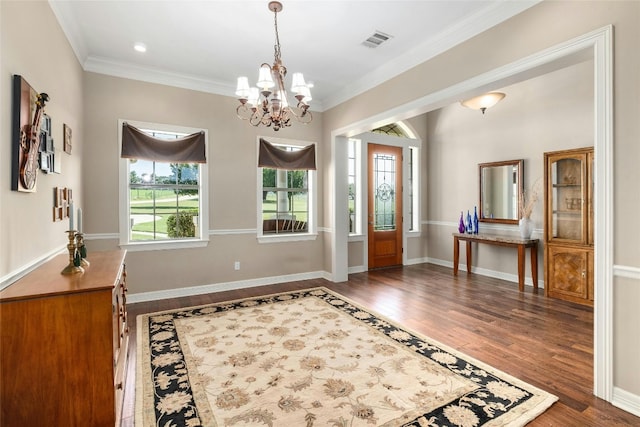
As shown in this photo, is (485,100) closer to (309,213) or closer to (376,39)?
(376,39)

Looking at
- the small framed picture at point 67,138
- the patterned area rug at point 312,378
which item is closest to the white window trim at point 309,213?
the patterned area rug at point 312,378

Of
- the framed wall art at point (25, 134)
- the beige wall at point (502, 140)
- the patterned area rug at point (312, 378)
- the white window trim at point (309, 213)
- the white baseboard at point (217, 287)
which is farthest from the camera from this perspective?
the white window trim at point (309, 213)

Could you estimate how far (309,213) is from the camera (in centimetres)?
562

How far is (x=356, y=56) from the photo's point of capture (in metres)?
3.86

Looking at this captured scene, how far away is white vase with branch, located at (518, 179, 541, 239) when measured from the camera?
4750 mm

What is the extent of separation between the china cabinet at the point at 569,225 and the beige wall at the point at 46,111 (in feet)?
18.1

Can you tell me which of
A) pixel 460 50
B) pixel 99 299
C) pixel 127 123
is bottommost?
pixel 99 299

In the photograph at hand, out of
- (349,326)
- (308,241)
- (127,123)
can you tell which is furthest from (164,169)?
(349,326)

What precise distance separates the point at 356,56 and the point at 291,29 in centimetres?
97

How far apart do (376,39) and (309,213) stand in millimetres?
2985

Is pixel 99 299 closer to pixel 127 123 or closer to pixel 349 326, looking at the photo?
pixel 349 326

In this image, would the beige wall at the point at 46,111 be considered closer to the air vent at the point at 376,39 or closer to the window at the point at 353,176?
the air vent at the point at 376,39

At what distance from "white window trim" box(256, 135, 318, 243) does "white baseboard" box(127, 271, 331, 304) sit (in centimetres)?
62

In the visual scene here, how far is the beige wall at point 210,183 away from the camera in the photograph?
3.98 metres
